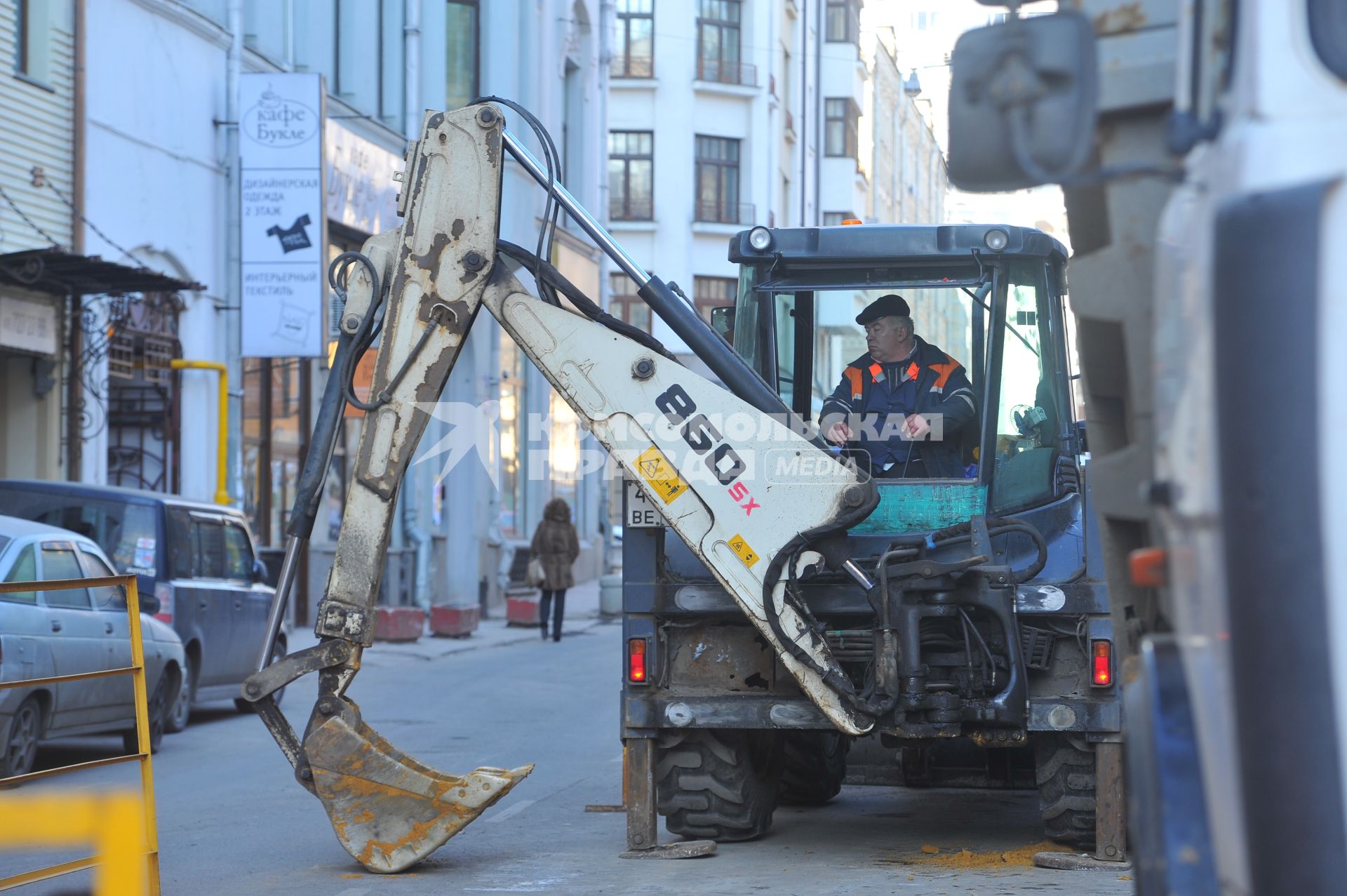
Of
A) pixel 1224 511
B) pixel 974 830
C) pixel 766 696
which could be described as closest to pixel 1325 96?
pixel 1224 511

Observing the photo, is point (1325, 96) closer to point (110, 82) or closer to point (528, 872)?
point (528, 872)

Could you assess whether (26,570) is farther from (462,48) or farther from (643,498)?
(462,48)

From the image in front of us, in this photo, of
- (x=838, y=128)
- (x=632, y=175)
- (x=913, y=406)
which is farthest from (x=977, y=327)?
(x=838, y=128)

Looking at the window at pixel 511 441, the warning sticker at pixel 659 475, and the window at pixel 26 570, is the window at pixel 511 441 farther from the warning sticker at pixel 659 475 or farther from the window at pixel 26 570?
the warning sticker at pixel 659 475

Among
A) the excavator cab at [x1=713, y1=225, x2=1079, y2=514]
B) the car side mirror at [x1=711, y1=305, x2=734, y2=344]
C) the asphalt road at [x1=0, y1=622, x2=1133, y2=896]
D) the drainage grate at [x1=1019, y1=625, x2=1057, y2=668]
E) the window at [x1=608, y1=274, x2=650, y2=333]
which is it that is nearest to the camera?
the asphalt road at [x1=0, y1=622, x2=1133, y2=896]

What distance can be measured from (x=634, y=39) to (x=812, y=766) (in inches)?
1685

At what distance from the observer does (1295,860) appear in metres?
2.91

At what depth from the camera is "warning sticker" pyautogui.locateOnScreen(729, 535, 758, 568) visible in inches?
302

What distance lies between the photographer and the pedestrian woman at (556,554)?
2356cm

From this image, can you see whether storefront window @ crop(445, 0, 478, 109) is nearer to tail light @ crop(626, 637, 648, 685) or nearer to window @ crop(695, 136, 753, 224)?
window @ crop(695, 136, 753, 224)

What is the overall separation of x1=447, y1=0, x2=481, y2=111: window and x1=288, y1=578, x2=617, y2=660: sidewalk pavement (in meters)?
8.53

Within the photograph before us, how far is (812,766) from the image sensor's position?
9742 mm

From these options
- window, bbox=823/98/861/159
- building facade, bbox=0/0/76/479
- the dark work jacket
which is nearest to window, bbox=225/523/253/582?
building facade, bbox=0/0/76/479

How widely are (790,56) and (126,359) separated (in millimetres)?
38741
